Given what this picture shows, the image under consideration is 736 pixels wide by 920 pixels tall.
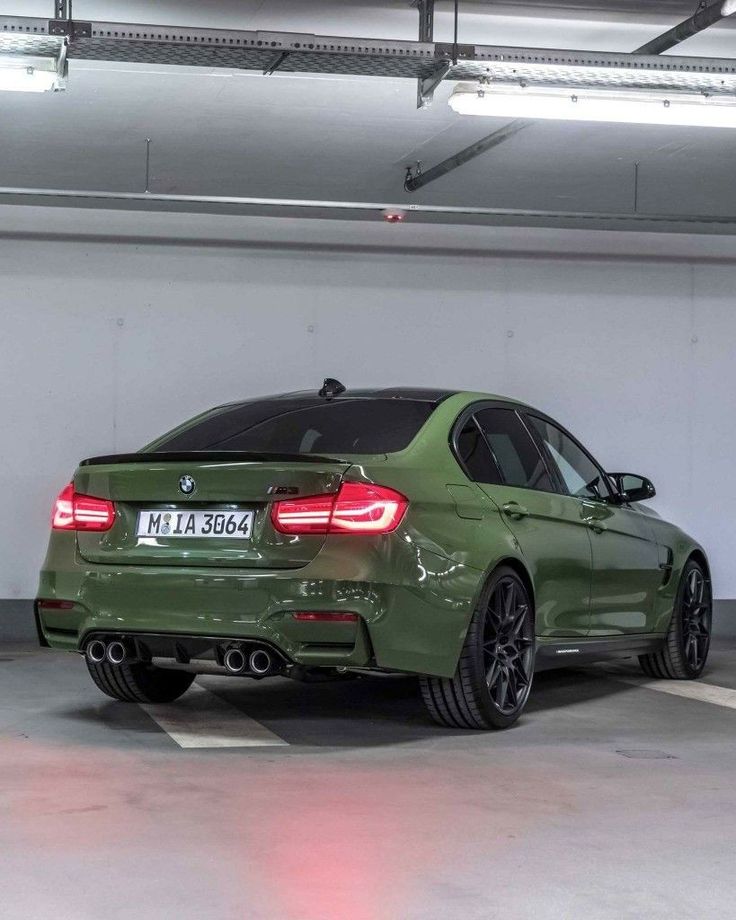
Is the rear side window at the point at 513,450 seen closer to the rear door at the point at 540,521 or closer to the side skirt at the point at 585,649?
the rear door at the point at 540,521

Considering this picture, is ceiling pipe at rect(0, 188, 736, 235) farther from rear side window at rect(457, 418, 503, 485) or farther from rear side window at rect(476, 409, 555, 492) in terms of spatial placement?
rear side window at rect(457, 418, 503, 485)

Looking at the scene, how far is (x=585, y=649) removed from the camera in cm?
636

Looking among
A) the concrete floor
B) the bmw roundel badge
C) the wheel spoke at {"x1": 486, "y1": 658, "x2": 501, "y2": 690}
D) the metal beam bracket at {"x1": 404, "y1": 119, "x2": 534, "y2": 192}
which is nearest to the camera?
the concrete floor

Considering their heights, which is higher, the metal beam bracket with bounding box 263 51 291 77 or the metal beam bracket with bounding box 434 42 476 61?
the metal beam bracket with bounding box 434 42 476 61

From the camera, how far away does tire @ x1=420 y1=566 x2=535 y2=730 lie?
5.42m

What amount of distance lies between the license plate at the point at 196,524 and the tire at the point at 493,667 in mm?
955

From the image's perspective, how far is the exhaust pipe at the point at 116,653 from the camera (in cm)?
529

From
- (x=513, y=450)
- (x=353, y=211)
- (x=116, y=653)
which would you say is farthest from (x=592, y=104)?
(x=353, y=211)

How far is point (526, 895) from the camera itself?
3.32m

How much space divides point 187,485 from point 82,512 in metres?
0.50

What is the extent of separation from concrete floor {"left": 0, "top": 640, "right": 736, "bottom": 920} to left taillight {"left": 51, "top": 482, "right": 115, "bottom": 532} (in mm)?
800

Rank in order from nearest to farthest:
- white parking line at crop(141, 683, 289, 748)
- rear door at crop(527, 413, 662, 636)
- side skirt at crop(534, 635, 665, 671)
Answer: white parking line at crop(141, 683, 289, 748) < side skirt at crop(534, 635, 665, 671) < rear door at crop(527, 413, 662, 636)

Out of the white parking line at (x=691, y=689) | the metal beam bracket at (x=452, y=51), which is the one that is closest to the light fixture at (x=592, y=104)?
the metal beam bracket at (x=452, y=51)

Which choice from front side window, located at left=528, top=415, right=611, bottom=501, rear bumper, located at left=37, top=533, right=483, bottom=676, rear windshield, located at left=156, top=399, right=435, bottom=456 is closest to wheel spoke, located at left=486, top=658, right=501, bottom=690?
rear bumper, located at left=37, top=533, right=483, bottom=676
